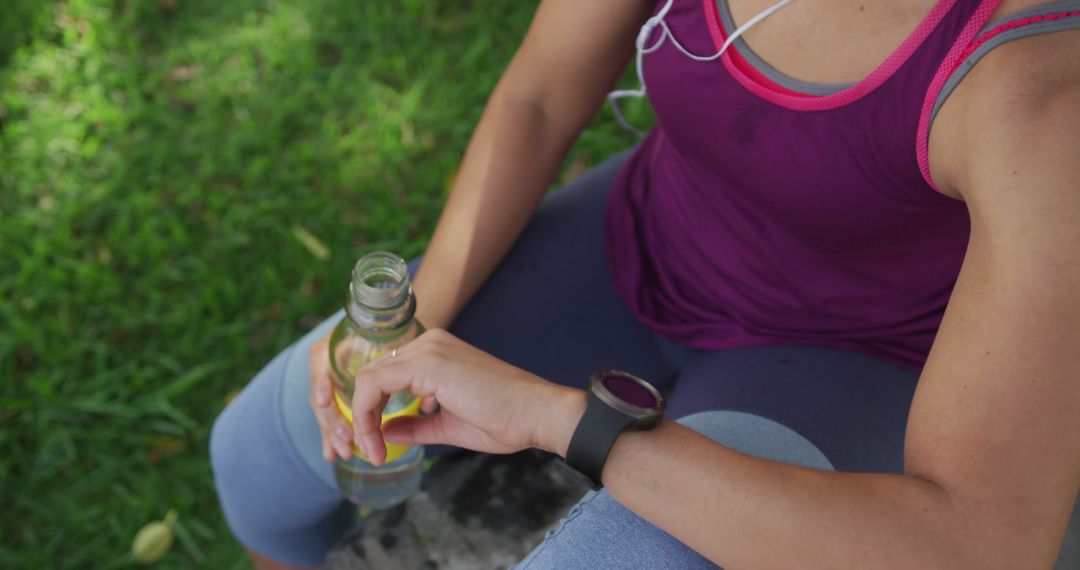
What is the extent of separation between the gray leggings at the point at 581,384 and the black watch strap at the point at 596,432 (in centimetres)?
14

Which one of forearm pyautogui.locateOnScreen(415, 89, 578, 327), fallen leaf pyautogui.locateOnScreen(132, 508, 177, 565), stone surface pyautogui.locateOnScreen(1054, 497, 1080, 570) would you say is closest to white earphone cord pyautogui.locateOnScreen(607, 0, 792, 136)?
forearm pyautogui.locateOnScreen(415, 89, 578, 327)

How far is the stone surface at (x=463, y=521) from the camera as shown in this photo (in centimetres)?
191

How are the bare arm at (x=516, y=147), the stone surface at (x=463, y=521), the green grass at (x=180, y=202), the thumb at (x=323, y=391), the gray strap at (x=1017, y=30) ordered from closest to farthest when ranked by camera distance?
the gray strap at (x=1017, y=30), the thumb at (x=323, y=391), the bare arm at (x=516, y=147), the stone surface at (x=463, y=521), the green grass at (x=180, y=202)

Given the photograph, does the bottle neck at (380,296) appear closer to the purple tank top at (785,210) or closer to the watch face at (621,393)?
the watch face at (621,393)

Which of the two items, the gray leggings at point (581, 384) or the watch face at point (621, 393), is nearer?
the watch face at point (621, 393)

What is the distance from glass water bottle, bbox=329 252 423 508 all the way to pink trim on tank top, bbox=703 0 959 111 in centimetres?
58

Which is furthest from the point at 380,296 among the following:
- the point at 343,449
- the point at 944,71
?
the point at 944,71

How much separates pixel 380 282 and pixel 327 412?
284 mm

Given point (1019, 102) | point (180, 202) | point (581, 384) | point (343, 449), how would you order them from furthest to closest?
point (180, 202)
point (581, 384)
point (343, 449)
point (1019, 102)

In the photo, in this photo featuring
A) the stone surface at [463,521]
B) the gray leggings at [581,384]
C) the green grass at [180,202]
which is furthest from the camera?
the green grass at [180,202]

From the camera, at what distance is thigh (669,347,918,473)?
4.77 ft

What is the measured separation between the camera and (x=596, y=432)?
4.00 feet

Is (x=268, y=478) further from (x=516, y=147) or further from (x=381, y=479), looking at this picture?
(x=516, y=147)

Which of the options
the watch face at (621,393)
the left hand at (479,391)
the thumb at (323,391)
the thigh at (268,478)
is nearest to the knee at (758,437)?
the watch face at (621,393)
